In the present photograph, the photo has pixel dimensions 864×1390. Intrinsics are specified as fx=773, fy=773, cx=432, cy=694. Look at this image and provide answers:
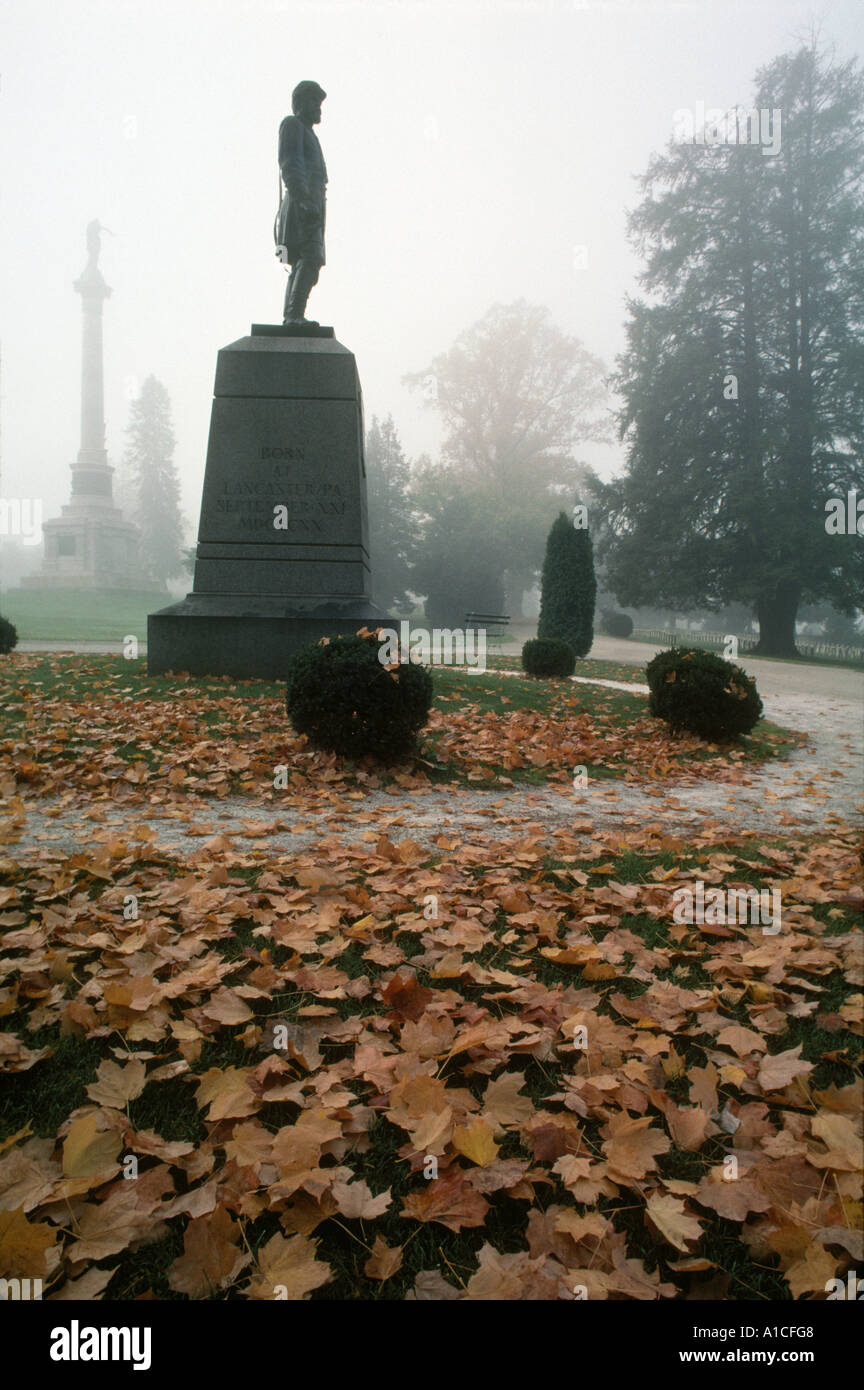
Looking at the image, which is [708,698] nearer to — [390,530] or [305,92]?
[305,92]

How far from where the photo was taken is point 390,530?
130ft

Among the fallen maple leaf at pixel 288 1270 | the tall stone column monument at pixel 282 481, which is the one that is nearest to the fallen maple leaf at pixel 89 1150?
the fallen maple leaf at pixel 288 1270

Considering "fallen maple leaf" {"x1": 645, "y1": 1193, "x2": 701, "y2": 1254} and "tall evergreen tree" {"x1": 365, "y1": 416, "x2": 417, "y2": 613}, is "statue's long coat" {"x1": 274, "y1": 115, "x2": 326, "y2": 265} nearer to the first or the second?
"fallen maple leaf" {"x1": 645, "y1": 1193, "x2": 701, "y2": 1254}

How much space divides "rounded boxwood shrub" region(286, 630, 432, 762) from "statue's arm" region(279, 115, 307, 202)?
27.9ft

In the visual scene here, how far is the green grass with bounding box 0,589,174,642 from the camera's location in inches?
1084

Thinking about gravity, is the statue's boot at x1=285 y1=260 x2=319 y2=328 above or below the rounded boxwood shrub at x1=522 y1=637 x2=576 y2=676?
above

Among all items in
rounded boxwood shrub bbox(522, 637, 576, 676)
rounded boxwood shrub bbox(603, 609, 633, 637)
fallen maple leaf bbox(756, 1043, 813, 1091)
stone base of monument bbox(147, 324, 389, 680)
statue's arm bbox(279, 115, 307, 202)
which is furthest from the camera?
rounded boxwood shrub bbox(603, 609, 633, 637)

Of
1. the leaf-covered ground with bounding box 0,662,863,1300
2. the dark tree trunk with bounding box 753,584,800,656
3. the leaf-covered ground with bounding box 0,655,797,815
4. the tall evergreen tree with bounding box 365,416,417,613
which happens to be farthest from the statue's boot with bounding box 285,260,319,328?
the tall evergreen tree with bounding box 365,416,417,613

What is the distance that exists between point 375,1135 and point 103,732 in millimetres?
6012

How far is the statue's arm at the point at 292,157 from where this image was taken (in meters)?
11.2

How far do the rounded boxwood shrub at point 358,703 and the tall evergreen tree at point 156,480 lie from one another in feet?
204

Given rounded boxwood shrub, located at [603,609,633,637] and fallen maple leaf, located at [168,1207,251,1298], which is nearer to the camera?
fallen maple leaf, located at [168,1207,251,1298]

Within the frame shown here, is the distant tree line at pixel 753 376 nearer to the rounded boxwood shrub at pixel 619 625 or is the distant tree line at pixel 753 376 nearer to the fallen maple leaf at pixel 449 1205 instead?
the rounded boxwood shrub at pixel 619 625
